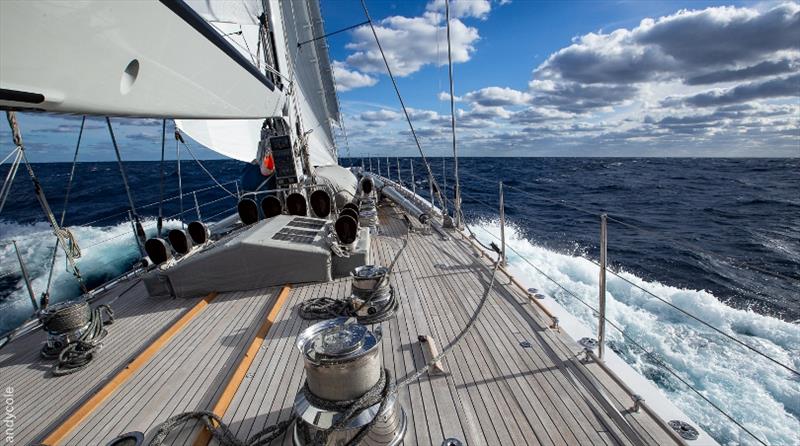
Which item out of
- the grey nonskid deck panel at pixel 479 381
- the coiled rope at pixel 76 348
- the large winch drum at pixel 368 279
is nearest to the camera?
the grey nonskid deck panel at pixel 479 381

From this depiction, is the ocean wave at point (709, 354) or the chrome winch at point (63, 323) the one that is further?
the ocean wave at point (709, 354)

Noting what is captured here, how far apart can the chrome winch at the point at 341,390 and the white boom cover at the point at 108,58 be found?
1396 millimetres

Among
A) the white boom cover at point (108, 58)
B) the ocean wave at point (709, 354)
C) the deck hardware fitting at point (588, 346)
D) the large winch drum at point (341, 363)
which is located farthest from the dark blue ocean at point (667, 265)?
the white boom cover at point (108, 58)

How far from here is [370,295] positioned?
363 cm

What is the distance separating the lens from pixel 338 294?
442 centimetres

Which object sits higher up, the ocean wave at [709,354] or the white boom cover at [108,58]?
the white boom cover at [108,58]

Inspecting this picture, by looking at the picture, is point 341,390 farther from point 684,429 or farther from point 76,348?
point 76,348

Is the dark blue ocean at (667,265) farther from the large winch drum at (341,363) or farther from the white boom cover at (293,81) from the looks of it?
the white boom cover at (293,81)

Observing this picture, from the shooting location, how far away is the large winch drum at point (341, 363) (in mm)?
1908

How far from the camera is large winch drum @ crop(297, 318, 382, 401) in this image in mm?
1908

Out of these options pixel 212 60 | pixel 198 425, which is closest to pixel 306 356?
pixel 198 425

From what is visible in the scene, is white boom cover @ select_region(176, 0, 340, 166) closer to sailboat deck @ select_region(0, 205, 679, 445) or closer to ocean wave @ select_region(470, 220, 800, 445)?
sailboat deck @ select_region(0, 205, 679, 445)

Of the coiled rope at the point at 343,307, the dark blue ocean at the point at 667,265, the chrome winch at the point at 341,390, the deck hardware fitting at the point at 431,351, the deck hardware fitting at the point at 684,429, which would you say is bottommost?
the dark blue ocean at the point at 667,265

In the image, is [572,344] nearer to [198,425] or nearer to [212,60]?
[198,425]
